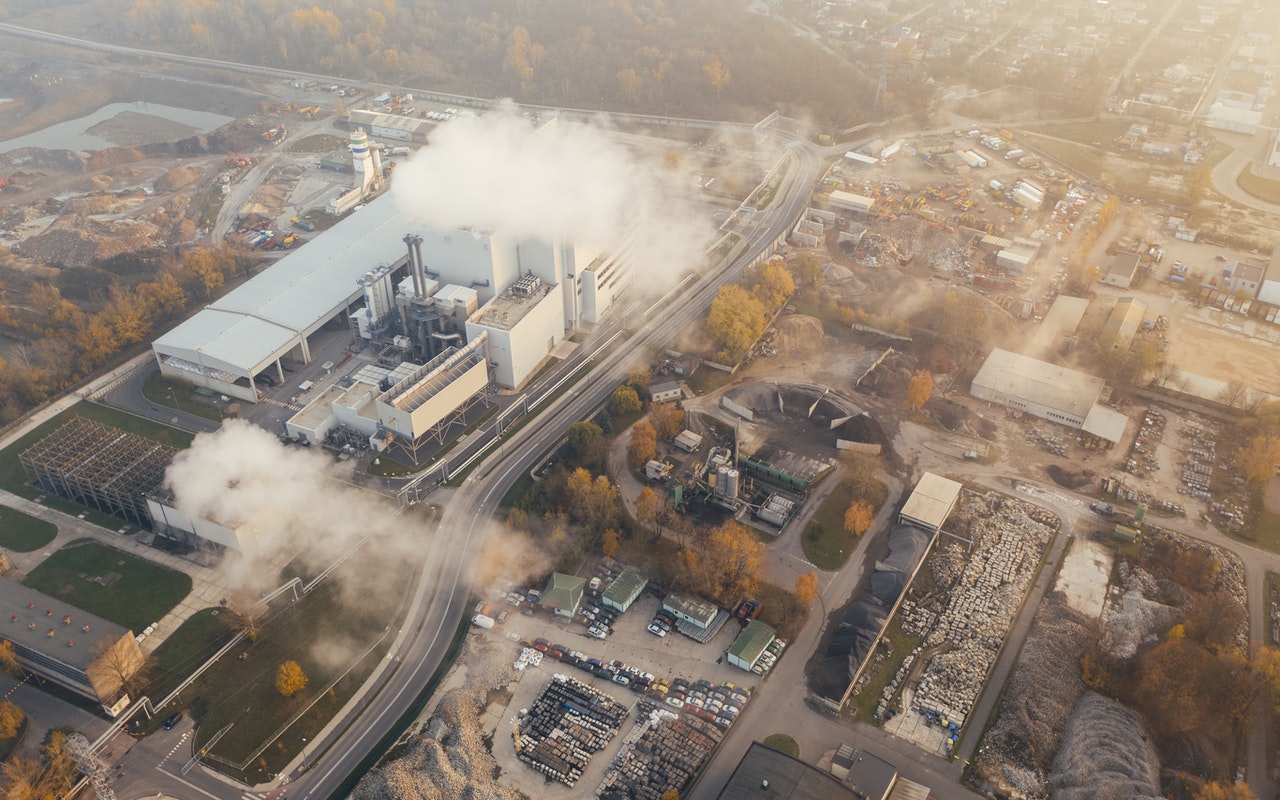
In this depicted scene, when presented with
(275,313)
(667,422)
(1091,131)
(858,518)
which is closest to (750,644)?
(858,518)

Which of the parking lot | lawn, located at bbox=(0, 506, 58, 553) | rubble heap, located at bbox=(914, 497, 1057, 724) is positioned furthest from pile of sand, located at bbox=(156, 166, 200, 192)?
rubble heap, located at bbox=(914, 497, 1057, 724)

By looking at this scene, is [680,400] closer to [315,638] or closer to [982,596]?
[982,596]

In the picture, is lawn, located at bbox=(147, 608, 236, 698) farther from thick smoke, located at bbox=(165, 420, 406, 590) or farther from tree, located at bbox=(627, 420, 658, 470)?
tree, located at bbox=(627, 420, 658, 470)

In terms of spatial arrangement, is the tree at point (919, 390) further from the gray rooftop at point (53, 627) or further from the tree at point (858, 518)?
the gray rooftop at point (53, 627)

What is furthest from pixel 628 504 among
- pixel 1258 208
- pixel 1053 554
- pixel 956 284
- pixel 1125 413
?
pixel 1258 208

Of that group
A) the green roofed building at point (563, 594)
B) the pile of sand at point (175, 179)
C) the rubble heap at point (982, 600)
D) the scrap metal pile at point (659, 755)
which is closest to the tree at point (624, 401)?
the green roofed building at point (563, 594)

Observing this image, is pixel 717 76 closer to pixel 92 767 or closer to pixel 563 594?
pixel 563 594
